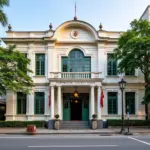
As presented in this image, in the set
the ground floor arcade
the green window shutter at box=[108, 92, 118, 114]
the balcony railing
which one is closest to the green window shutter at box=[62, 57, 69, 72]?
the balcony railing

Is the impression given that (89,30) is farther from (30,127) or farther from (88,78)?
(30,127)

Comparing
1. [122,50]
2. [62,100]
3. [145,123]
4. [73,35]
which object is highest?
[73,35]

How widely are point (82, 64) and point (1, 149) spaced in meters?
19.5

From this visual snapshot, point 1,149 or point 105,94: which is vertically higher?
point 105,94

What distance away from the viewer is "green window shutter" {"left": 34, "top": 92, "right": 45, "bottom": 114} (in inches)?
1222

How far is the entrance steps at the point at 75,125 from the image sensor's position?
2934cm

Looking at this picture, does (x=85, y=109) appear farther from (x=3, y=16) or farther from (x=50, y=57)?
(x=3, y=16)

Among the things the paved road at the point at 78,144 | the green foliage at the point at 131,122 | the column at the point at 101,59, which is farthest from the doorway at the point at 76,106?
the paved road at the point at 78,144

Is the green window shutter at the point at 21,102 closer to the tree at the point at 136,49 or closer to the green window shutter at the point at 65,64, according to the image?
the green window shutter at the point at 65,64

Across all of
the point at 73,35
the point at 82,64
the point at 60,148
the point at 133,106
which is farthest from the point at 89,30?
the point at 60,148

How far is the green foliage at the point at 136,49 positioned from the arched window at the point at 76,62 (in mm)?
3861

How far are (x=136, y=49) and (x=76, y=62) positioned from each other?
7.51 m

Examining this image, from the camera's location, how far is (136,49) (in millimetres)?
27047

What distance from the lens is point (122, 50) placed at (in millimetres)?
28688
